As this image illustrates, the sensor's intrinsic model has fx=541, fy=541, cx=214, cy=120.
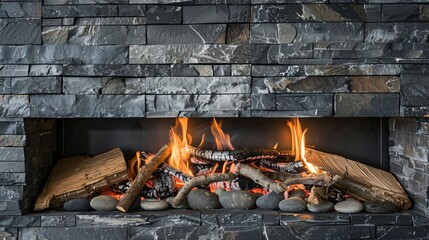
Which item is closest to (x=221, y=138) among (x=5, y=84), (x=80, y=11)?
(x=80, y=11)

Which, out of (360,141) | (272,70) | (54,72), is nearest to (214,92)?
(272,70)

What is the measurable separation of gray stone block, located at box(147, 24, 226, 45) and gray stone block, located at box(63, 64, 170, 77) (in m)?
0.10

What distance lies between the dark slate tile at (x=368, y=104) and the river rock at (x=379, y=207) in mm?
353

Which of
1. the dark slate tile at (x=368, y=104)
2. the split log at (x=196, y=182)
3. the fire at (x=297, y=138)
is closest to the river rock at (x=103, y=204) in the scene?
the split log at (x=196, y=182)

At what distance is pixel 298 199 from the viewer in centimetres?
209

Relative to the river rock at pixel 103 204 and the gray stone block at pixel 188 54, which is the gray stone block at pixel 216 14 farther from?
the river rock at pixel 103 204

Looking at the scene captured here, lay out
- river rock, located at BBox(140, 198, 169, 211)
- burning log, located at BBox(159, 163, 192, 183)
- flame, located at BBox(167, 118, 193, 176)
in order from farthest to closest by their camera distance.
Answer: flame, located at BBox(167, 118, 193, 176) → burning log, located at BBox(159, 163, 192, 183) → river rock, located at BBox(140, 198, 169, 211)

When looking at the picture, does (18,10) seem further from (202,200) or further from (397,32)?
(397,32)

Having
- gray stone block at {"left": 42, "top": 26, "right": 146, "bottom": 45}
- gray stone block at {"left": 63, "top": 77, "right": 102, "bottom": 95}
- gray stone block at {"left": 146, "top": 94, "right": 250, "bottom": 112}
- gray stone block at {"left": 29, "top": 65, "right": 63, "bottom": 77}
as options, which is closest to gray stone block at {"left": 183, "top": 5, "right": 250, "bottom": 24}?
gray stone block at {"left": 42, "top": 26, "right": 146, "bottom": 45}

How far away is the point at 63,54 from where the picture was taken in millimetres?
2037

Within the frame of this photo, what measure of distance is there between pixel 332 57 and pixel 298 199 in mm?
557

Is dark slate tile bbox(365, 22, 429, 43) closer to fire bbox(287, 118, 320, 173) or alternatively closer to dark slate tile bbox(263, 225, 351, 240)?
fire bbox(287, 118, 320, 173)

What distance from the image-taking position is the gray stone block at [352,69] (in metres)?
2.01

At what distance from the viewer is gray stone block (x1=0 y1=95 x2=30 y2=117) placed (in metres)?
2.04
